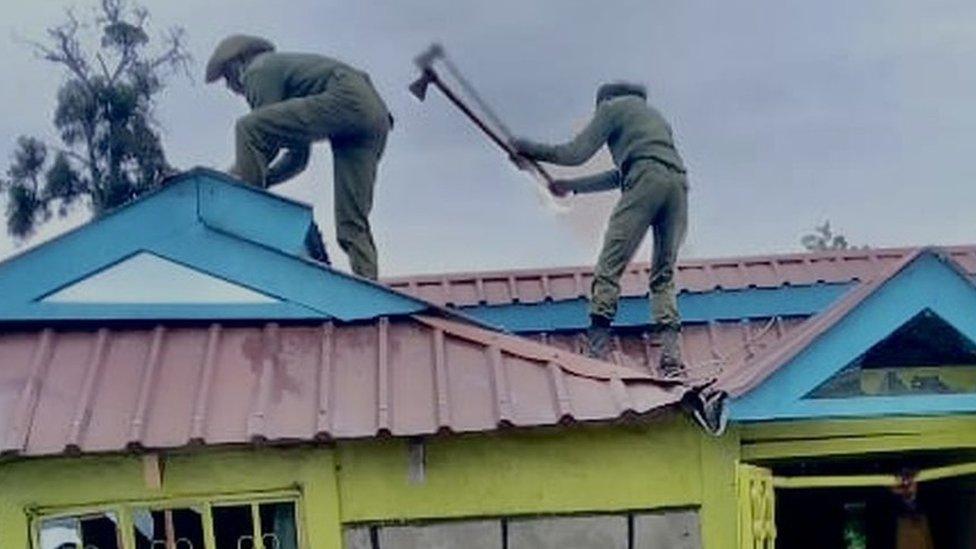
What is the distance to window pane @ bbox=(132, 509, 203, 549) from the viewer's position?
19.7 ft

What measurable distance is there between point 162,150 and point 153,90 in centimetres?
133

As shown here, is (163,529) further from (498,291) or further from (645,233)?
(645,233)

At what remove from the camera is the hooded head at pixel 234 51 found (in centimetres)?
787

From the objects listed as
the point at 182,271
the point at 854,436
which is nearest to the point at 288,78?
the point at 182,271

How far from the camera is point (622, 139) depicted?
26.8ft

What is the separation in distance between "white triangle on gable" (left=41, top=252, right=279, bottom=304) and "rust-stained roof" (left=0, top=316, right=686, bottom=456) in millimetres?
152

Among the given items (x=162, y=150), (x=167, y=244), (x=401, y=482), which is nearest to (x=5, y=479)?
(x=167, y=244)

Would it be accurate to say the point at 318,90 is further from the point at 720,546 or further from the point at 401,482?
the point at 720,546

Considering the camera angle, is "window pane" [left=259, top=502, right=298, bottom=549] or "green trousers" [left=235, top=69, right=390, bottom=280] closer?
"window pane" [left=259, top=502, right=298, bottom=549]

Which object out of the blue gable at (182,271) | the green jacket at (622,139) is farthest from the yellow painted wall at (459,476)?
the green jacket at (622,139)

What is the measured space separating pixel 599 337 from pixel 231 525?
2866mm

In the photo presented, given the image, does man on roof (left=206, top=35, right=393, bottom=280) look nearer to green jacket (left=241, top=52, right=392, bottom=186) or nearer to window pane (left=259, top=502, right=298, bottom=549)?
green jacket (left=241, top=52, right=392, bottom=186)

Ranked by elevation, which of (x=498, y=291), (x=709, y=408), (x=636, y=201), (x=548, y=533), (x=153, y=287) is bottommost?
(x=548, y=533)

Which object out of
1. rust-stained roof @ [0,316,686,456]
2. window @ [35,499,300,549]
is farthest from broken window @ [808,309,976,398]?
window @ [35,499,300,549]
